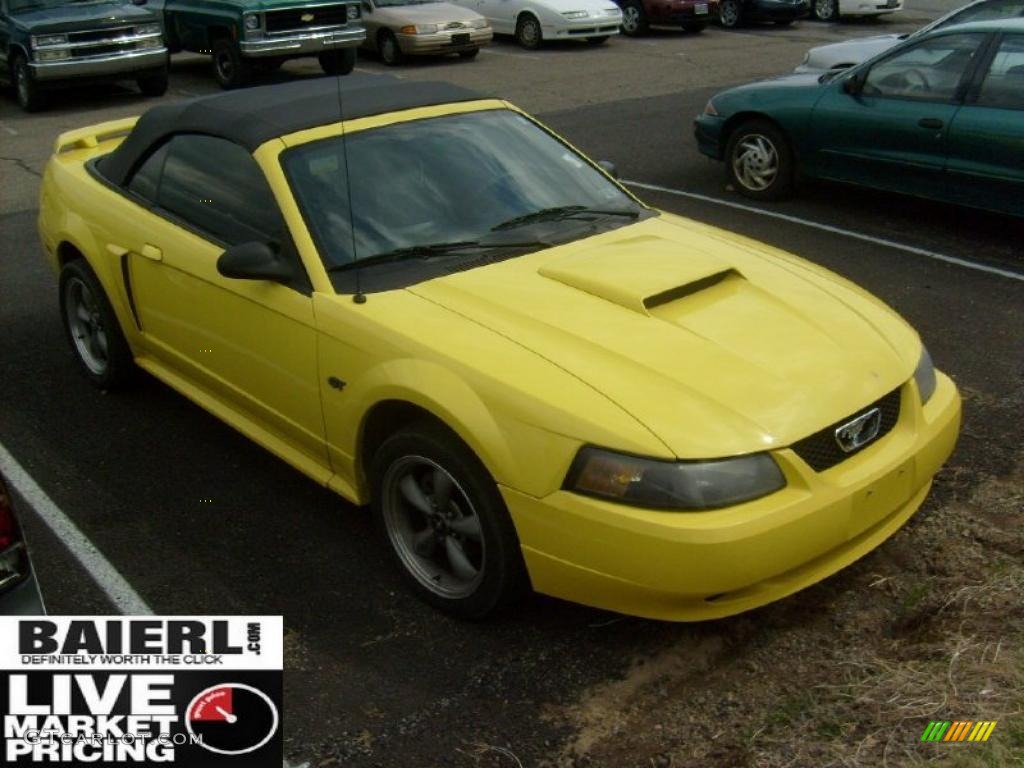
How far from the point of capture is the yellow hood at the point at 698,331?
381 centimetres

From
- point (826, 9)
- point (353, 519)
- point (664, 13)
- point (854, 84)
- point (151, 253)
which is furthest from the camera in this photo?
point (826, 9)

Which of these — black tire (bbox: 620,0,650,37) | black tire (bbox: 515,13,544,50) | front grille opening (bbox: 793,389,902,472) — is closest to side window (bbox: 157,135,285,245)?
front grille opening (bbox: 793,389,902,472)

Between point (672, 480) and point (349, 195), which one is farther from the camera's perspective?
point (349, 195)

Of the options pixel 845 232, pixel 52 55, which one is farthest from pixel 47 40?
pixel 845 232

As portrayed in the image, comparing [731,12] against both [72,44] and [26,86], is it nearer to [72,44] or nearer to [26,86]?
[72,44]

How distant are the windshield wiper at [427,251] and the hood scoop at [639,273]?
0.23m

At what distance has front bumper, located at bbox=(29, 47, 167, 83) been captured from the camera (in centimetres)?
1473

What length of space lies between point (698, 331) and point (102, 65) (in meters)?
12.8

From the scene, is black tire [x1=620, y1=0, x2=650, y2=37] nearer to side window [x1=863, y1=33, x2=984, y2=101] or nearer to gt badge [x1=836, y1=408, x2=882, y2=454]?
side window [x1=863, y1=33, x2=984, y2=101]

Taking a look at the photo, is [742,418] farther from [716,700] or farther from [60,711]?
[60,711]

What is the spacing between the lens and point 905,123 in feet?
27.9

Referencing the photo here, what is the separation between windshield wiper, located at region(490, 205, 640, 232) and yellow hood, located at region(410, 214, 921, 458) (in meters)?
0.20

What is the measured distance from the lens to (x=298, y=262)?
460 centimetres

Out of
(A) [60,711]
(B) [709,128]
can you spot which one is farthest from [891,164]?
(A) [60,711]
